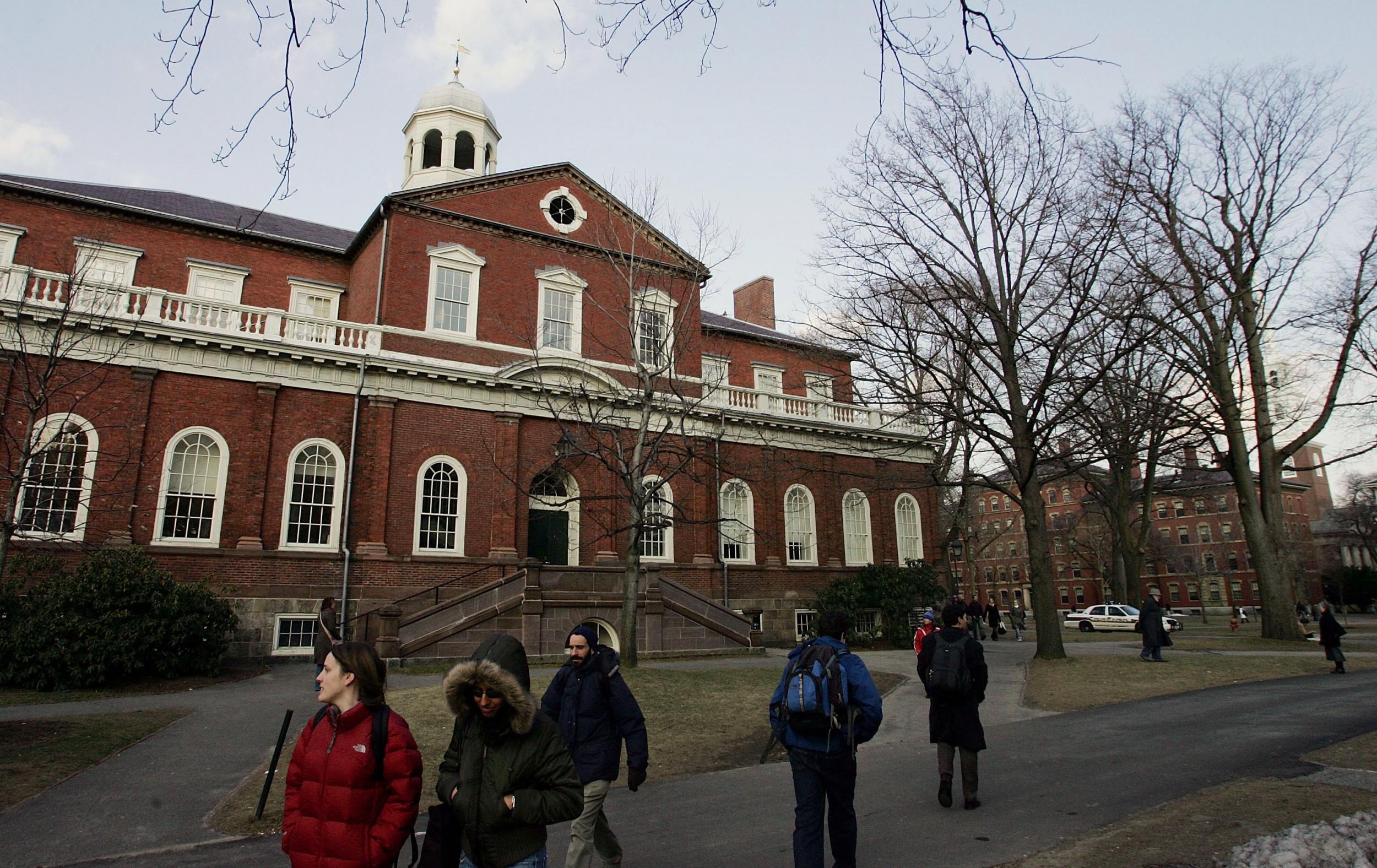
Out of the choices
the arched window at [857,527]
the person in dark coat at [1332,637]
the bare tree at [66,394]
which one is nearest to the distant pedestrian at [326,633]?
the bare tree at [66,394]

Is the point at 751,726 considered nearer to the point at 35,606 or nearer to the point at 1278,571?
the point at 35,606

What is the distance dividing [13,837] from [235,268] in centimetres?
2007

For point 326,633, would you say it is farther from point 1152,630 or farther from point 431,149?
point 431,149

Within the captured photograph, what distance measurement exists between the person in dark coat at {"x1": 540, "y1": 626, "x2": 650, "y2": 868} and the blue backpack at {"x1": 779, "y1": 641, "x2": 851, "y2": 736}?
40.7 inches

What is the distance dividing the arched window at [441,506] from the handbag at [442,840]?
60.6 ft

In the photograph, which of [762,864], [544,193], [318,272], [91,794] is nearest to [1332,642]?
[762,864]

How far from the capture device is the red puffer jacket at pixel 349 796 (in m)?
3.58

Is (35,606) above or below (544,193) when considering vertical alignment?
below

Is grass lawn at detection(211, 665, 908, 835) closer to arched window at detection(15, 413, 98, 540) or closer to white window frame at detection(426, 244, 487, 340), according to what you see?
arched window at detection(15, 413, 98, 540)

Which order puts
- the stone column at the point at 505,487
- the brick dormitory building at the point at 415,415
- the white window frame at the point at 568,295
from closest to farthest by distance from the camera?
the brick dormitory building at the point at 415,415
the stone column at the point at 505,487
the white window frame at the point at 568,295

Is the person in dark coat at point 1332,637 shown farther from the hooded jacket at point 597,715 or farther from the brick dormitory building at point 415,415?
the hooded jacket at point 597,715

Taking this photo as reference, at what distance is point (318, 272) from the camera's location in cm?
2512

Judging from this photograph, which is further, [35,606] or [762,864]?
[35,606]

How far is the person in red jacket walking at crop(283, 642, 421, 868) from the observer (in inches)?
141
